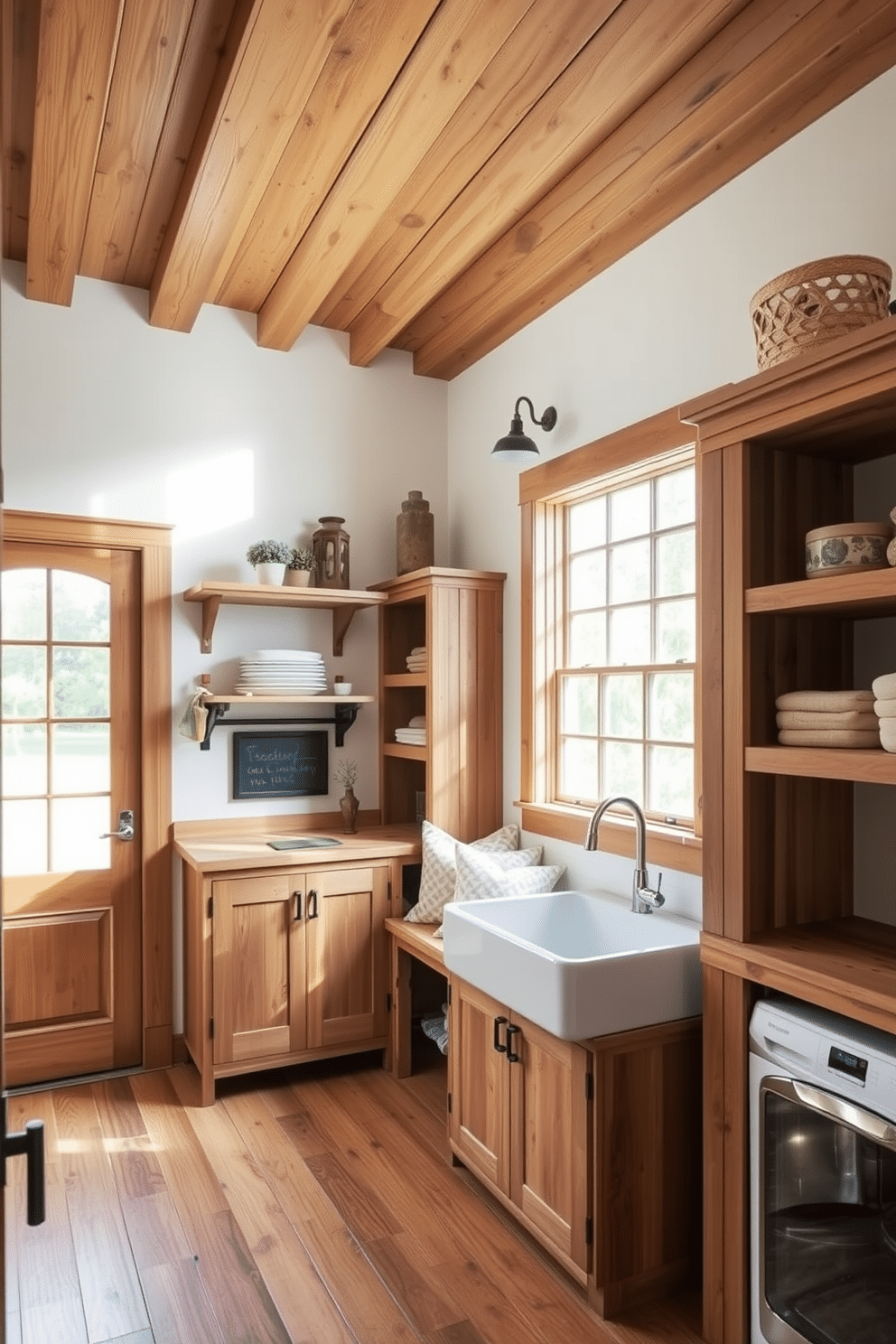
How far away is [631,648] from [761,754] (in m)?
1.24

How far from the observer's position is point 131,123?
8.54ft

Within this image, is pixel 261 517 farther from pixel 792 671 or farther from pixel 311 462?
pixel 792 671

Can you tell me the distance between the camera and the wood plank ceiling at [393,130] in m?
2.14

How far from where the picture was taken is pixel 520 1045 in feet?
8.16

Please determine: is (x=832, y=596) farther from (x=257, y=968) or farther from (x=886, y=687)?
(x=257, y=968)

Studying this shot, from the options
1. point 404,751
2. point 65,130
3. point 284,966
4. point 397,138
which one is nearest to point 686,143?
point 397,138

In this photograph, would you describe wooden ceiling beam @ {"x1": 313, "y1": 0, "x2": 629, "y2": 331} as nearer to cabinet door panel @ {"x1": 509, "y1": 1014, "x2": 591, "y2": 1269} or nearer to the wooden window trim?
the wooden window trim

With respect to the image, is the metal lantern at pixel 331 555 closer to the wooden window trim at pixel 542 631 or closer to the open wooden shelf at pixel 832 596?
the wooden window trim at pixel 542 631

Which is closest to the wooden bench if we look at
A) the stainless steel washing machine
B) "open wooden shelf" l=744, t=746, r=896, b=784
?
the stainless steel washing machine

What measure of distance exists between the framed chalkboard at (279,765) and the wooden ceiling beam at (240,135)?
5.68 ft

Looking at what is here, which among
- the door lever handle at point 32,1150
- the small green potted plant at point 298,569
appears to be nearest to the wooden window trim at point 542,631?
the small green potted plant at point 298,569

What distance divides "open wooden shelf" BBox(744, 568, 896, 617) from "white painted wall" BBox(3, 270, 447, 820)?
2351mm

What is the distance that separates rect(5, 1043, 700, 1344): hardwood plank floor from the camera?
2.17 meters

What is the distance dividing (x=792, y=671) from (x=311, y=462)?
8.14 feet
